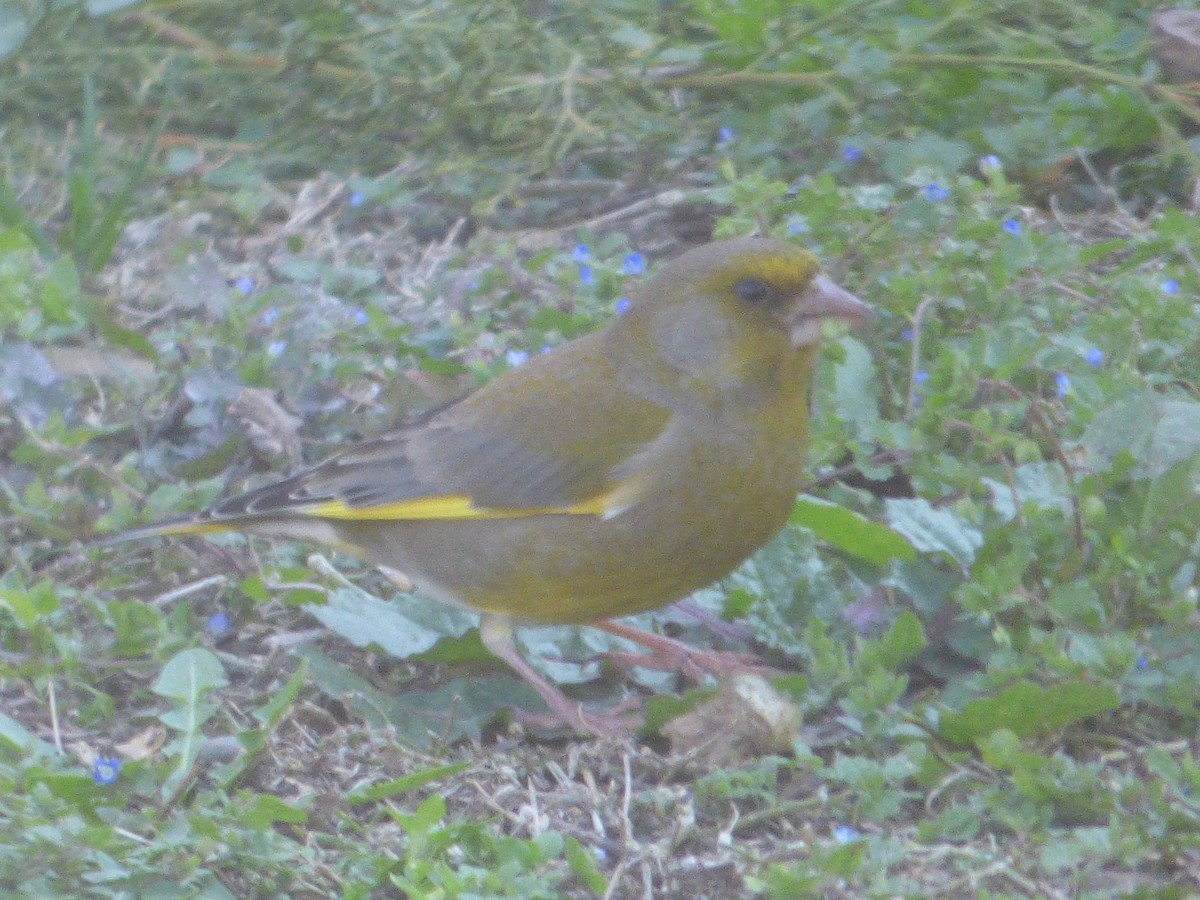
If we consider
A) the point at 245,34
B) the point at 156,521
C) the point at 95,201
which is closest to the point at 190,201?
the point at 95,201

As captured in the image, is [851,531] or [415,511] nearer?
[851,531]

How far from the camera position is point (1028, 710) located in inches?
144

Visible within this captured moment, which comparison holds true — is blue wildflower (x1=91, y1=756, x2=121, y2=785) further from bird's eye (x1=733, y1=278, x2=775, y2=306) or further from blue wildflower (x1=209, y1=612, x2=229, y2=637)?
bird's eye (x1=733, y1=278, x2=775, y2=306)

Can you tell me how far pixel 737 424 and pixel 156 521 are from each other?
1.59m

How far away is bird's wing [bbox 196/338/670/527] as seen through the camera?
4254mm

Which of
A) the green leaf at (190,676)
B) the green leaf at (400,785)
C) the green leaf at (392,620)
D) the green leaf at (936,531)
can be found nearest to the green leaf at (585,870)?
the green leaf at (400,785)

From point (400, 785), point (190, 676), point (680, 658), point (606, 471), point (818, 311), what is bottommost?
point (680, 658)

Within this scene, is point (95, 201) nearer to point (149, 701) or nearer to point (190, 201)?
point (190, 201)

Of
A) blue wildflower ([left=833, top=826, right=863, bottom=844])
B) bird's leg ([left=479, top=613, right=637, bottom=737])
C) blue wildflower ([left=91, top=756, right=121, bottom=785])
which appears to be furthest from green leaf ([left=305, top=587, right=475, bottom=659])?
blue wildflower ([left=833, top=826, right=863, bottom=844])

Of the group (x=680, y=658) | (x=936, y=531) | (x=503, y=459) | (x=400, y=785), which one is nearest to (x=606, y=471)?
(x=503, y=459)

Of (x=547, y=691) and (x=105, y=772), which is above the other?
(x=105, y=772)

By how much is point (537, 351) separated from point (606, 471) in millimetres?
1344

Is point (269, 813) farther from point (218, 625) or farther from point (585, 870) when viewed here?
point (218, 625)

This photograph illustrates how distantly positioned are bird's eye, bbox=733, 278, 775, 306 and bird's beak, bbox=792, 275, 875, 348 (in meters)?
0.07
